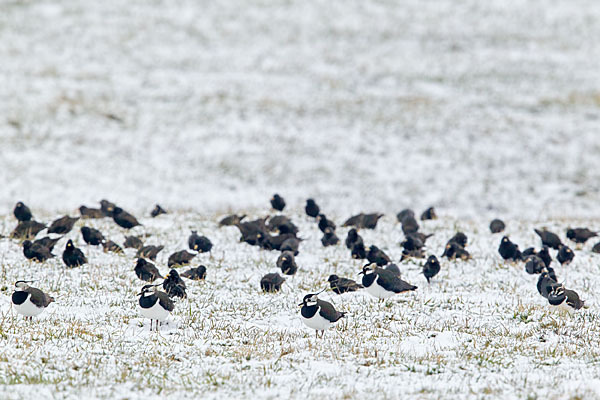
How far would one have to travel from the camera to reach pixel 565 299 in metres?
10.6

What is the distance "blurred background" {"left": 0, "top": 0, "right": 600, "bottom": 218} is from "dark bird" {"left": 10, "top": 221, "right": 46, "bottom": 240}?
5104 mm

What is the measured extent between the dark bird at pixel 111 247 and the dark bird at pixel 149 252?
2.30 feet

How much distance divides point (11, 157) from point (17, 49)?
11382 millimetres

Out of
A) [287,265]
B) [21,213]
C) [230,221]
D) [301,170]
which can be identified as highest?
[287,265]

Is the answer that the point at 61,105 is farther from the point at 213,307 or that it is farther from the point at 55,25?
the point at 213,307

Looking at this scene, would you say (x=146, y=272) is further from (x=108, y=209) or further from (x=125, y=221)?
(x=108, y=209)

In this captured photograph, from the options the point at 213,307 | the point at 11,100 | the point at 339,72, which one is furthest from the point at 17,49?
the point at 213,307

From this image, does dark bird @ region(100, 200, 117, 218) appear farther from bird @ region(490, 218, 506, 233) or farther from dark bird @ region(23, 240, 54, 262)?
bird @ region(490, 218, 506, 233)

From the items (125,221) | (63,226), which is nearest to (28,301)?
(63,226)

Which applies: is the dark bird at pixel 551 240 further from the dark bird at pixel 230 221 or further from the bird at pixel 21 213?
the bird at pixel 21 213

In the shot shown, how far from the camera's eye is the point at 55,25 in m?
37.5

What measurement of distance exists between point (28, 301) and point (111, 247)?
4336 millimetres

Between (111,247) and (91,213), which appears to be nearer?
(111,247)

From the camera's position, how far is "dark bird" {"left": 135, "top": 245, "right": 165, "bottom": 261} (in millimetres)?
13375
